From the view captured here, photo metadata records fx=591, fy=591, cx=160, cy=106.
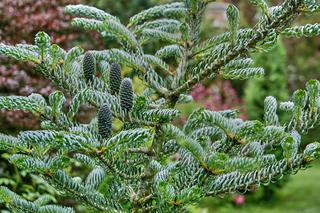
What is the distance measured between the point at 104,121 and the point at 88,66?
0.25 meters

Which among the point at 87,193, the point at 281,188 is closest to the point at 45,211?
the point at 87,193

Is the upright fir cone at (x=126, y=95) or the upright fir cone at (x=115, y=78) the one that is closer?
the upright fir cone at (x=126, y=95)

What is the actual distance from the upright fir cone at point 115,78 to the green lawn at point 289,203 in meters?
6.13

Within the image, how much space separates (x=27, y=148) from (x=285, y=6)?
0.86 metres

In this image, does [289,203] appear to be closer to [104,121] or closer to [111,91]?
[111,91]

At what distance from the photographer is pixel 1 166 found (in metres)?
4.58

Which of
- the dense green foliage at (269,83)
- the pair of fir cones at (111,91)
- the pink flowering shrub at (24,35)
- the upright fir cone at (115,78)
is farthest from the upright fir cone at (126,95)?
the dense green foliage at (269,83)

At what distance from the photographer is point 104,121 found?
1.64 metres

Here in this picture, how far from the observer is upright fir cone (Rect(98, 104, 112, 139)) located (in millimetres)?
1625

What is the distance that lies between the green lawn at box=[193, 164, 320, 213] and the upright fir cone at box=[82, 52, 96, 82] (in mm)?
6156

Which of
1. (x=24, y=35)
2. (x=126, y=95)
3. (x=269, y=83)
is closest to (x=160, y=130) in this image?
(x=126, y=95)

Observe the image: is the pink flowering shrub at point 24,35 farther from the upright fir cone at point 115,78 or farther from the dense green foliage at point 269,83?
the dense green foliage at point 269,83

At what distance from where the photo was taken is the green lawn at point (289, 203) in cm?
834

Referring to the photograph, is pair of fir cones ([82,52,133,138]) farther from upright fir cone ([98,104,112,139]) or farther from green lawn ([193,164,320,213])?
green lawn ([193,164,320,213])
